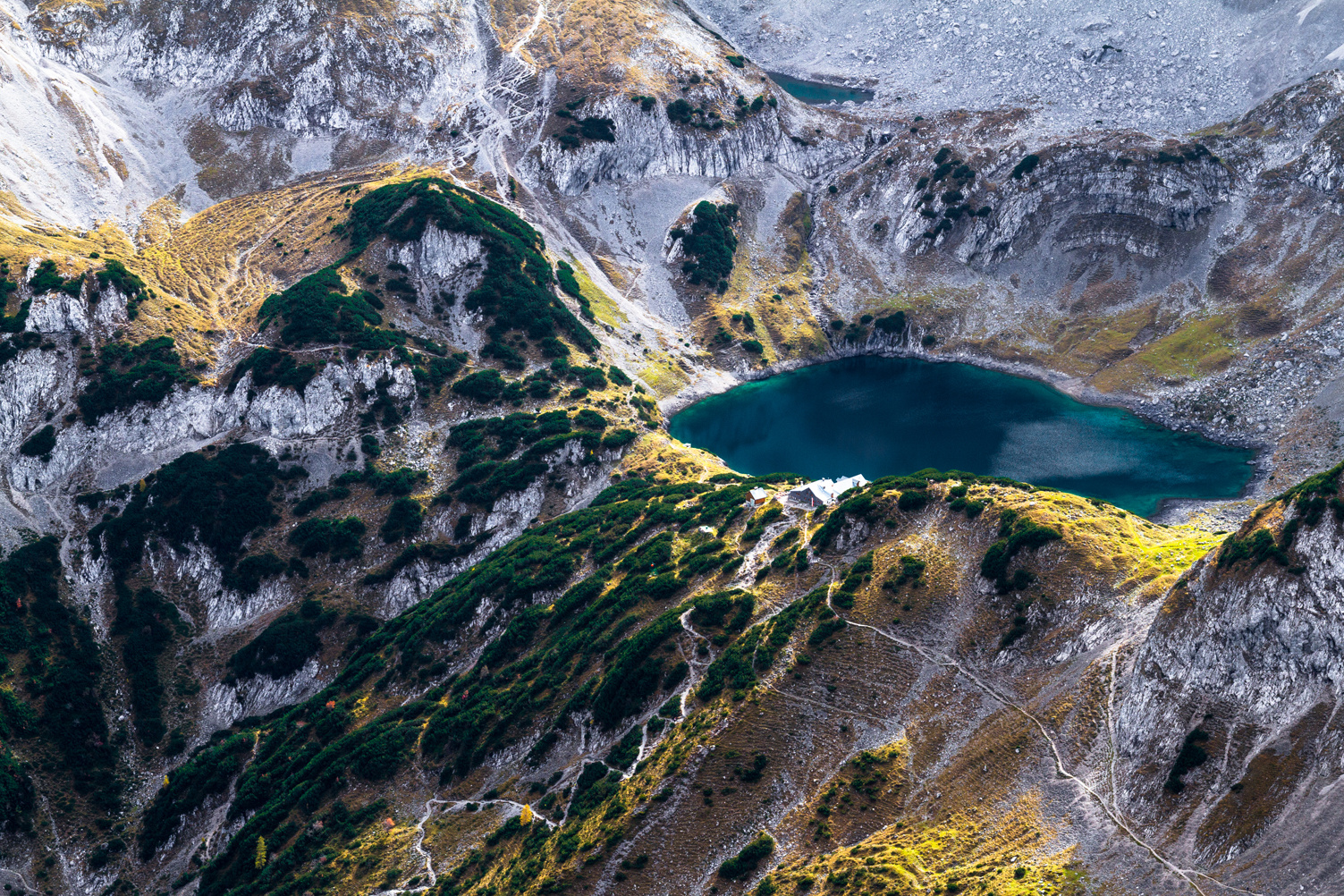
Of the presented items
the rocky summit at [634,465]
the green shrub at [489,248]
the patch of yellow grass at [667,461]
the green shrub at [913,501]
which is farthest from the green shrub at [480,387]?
the green shrub at [913,501]

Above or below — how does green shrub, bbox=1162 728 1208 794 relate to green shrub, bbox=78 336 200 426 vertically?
above

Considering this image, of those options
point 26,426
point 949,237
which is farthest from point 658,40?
point 26,426

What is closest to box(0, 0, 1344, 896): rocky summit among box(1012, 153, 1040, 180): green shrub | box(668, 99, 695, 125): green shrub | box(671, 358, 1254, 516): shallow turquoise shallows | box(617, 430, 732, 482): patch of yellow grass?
box(617, 430, 732, 482): patch of yellow grass

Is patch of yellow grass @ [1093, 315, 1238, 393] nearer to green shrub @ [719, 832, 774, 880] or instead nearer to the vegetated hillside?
the vegetated hillside

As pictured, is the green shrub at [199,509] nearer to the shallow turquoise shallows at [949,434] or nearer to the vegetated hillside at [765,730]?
the vegetated hillside at [765,730]

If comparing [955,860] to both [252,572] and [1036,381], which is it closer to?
[252,572]

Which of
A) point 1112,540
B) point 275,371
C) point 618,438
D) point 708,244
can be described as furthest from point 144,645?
point 708,244
